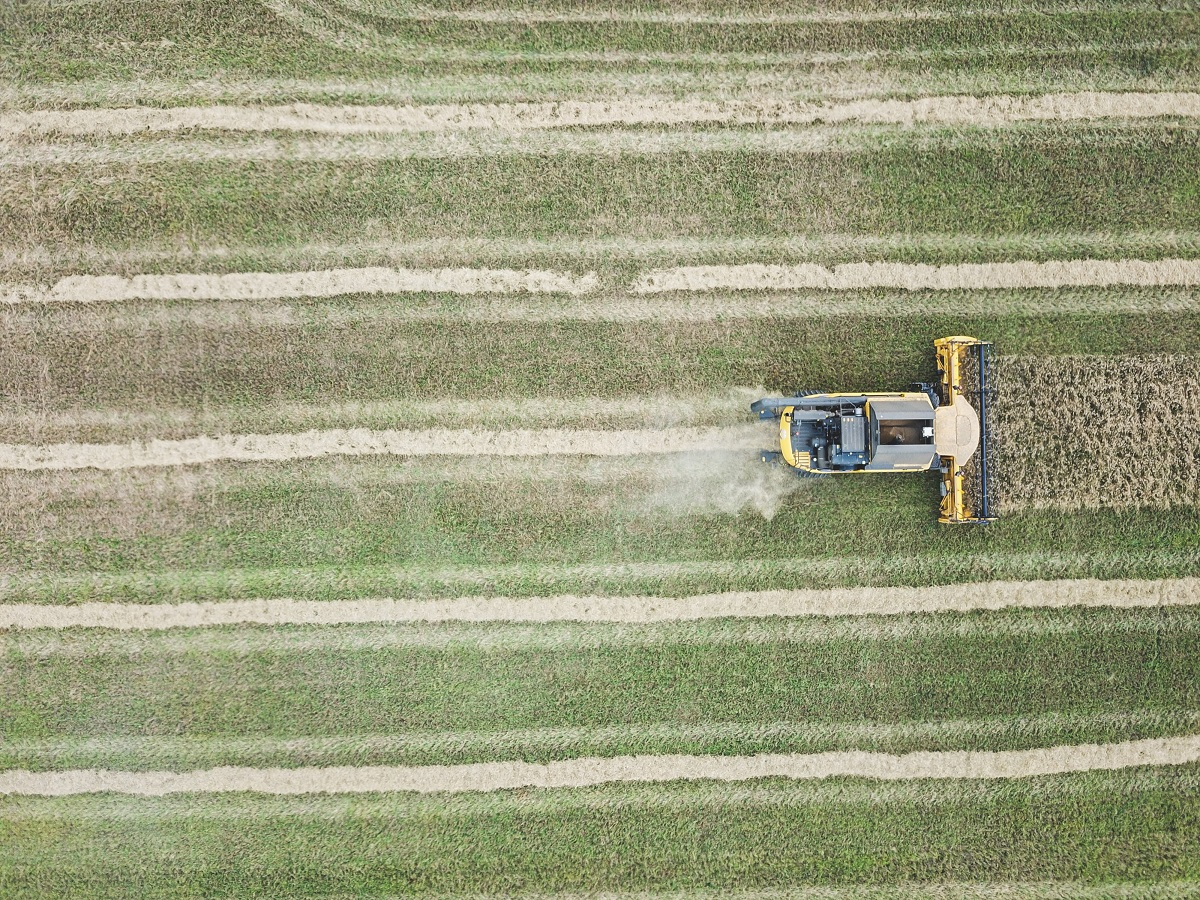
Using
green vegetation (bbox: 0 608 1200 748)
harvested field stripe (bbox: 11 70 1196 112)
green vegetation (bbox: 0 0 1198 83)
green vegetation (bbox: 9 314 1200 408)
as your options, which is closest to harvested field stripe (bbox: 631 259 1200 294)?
green vegetation (bbox: 9 314 1200 408)

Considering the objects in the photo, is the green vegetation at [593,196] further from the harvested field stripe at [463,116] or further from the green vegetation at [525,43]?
the green vegetation at [525,43]

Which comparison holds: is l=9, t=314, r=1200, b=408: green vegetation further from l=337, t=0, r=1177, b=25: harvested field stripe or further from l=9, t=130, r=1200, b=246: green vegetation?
l=337, t=0, r=1177, b=25: harvested field stripe

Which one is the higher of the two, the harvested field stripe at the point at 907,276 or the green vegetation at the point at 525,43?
the green vegetation at the point at 525,43

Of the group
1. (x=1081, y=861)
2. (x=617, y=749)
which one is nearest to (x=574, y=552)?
(x=617, y=749)

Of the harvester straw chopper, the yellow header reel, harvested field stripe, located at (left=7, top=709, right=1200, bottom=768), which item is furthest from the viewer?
harvested field stripe, located at (left=7, top=709, right=1200, bottom=768)

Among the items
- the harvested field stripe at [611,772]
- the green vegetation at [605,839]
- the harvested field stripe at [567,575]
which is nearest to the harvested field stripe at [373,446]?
the harvested field stripe at [567,575]

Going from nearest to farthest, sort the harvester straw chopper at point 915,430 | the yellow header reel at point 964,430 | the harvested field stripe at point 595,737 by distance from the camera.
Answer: the harvester straw chopper at point 915,430
the yellow header reel at point 964,430
the harvested field stripe at point 595,737
